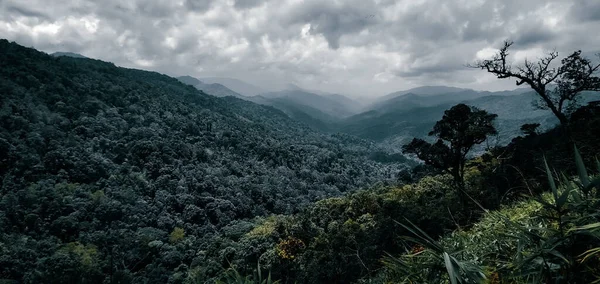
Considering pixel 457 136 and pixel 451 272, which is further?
pixel 457 136

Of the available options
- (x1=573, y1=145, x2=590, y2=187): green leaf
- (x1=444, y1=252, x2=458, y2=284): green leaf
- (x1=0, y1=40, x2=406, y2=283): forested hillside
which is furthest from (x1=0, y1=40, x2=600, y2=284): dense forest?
(x1=0, y1=40, x2=406, y2=283): forested hillside

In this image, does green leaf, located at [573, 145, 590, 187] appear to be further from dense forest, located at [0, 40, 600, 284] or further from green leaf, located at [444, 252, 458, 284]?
green leaf, located at [444, 252, 458, 284]

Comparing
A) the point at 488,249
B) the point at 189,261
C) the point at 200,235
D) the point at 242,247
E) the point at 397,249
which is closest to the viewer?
the point at 488,249

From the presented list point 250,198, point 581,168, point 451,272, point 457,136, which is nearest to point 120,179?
point 250,198

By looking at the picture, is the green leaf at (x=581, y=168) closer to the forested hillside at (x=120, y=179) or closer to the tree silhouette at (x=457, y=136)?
the tree silhouette at (x=457, y=136)

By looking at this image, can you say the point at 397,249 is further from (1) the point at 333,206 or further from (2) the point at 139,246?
(2) the point at 139,246

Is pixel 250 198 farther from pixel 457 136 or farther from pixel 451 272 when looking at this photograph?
pixel 451 272

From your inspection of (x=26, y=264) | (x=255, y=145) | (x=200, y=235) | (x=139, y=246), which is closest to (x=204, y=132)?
(x=255, y=145)
